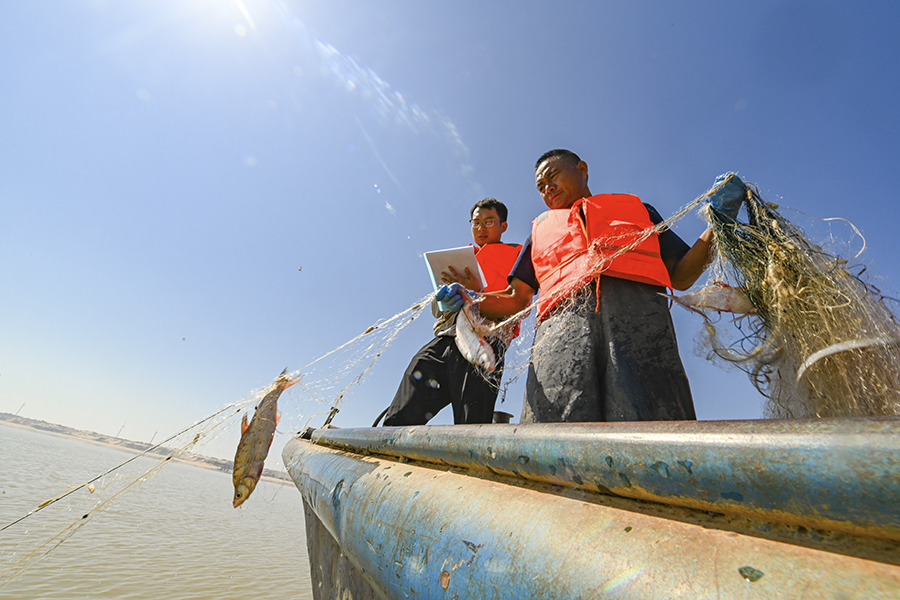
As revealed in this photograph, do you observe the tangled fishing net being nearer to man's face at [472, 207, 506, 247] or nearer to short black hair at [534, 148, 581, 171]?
short black hair at [534, 148, 581, 171]

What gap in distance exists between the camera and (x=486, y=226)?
12.8 feet

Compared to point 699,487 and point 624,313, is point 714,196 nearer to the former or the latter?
point 624,313

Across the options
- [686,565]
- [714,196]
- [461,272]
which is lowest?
[686,565]

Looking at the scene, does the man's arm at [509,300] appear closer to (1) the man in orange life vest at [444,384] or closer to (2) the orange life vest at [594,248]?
(2) the orange life vest at [594,248]

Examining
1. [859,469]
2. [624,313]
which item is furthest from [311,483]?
[859,469]

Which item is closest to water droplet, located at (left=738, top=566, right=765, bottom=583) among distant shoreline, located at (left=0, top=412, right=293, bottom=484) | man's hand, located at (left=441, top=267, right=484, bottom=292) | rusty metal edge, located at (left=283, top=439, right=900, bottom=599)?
rusty metal edge, located at (left=283, top=439, right=900, bottom=599)

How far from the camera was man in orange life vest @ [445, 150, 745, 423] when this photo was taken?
1539mm

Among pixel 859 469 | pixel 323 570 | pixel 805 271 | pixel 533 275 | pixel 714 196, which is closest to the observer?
pixel 859 469

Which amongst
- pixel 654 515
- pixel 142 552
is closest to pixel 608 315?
pixel 654 515

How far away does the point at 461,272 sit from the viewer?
10.6 ft

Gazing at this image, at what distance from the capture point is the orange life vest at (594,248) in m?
1.79

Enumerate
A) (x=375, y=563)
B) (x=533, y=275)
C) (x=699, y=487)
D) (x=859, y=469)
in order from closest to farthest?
(x=859, y=469), (x=699, y=487), (x=375, y=563), (x=533, y=275)

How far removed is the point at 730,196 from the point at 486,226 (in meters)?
2.35

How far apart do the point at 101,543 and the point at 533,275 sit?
10.8m
